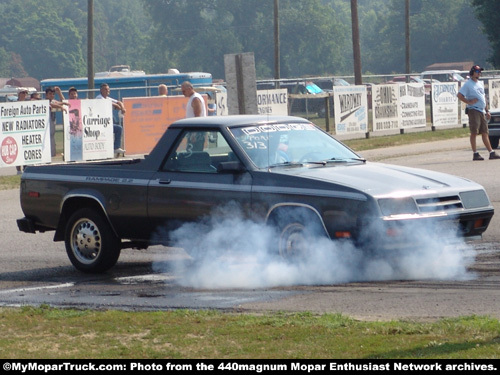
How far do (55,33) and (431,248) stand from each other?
414ft

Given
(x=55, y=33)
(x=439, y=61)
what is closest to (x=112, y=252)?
(x=439, y=61)

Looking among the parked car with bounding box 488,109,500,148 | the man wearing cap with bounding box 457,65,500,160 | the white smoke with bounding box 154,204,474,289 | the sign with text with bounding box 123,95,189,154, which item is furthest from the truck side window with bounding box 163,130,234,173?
the parked car with bounding box 488,109,500,148

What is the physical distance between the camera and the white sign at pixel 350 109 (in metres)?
29.5

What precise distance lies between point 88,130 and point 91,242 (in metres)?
13.3

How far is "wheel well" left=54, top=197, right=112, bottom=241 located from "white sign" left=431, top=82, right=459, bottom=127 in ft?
79.0

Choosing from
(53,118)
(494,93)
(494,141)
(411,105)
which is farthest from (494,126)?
(494,93)

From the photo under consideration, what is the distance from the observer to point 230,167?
9.21m

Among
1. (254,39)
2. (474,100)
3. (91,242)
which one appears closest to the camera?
(91,242)

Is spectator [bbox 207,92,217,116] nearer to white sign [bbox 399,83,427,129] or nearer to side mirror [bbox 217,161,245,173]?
white sign [bbox 399,83,427,129]

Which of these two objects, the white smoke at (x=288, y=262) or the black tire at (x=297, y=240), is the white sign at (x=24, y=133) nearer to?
the white smoke at (x=288, y=262)

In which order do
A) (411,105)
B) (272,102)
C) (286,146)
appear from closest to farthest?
(286,146) < (272,102) < (411,105)

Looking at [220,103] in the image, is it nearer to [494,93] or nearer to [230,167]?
[494,93]
